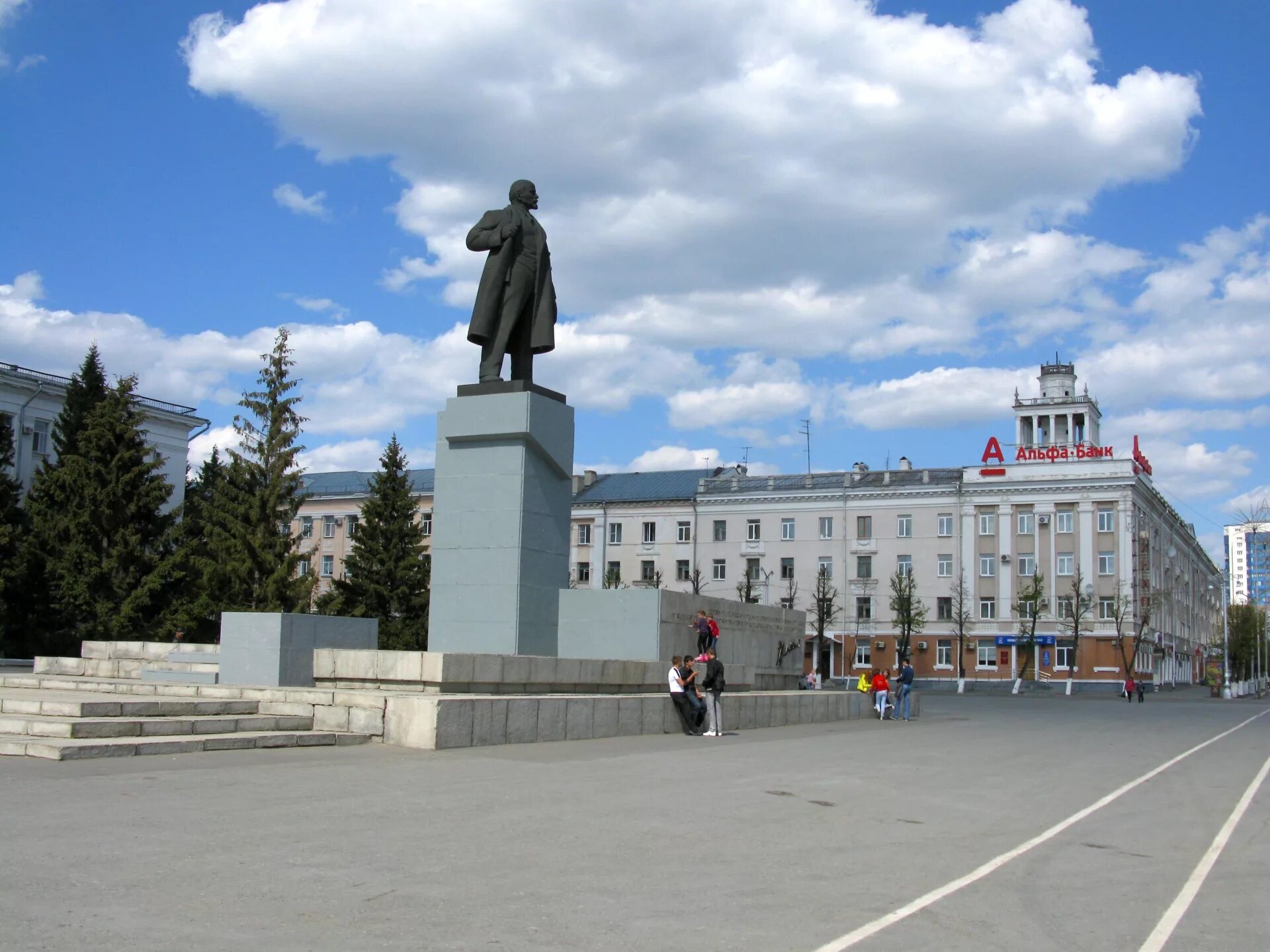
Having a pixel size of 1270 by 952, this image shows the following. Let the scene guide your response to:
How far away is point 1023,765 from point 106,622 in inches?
1286

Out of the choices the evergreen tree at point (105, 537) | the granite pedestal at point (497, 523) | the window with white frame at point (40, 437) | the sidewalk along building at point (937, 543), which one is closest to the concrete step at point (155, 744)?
the granite pedestal at point (497, 523)

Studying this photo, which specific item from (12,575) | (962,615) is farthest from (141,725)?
(962,615)

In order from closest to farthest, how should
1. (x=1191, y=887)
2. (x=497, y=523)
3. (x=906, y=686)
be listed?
(x=1191, y=887) < (x=497, y=523) < (x=906, y=686)

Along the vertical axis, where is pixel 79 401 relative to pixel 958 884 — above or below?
above

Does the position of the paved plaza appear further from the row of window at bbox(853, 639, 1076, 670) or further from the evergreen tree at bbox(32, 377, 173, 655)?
the row of window at bbox(853, 639, 1076, 670)

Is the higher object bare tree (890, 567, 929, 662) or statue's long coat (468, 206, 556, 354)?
statue's long coat (468, 206, 556, 354)

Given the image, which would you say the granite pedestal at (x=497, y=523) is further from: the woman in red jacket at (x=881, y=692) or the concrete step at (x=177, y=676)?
the woman in red jacket at (x=881, y=692)

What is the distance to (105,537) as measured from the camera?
1630 inches

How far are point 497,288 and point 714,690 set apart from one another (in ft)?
22.0

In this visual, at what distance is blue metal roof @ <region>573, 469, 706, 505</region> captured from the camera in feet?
267

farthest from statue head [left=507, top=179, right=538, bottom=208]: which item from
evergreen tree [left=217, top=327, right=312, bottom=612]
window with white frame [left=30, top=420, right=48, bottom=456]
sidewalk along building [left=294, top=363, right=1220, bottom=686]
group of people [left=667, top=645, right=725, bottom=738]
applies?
sidewalk along building [left=294, top=363, right=1220, bottom=686]

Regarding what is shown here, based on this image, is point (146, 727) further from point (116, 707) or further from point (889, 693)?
point (889, 693)

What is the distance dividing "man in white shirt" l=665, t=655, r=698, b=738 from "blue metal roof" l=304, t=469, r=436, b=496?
205ft

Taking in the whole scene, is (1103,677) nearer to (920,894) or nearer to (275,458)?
(275,458)
